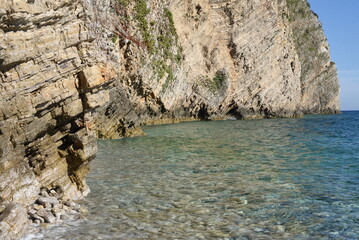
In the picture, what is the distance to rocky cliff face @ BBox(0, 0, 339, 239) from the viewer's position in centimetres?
677

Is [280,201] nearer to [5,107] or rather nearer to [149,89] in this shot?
[5,107]

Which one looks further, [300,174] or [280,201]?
[300,174]

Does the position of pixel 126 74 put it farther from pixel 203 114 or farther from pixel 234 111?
pixel 234 111

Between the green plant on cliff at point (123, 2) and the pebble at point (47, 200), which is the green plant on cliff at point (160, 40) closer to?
the green plant on cliff at point (123, 2)

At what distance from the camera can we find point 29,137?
7.23 m

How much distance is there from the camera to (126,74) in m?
30.8

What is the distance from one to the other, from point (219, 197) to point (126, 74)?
75.9ft

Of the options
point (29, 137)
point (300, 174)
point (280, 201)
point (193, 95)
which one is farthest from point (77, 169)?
point (193, 95)

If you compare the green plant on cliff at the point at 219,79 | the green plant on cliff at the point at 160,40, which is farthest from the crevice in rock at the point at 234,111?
the green plant on cliff at the point at 160,40

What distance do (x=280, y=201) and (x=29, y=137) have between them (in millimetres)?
6134

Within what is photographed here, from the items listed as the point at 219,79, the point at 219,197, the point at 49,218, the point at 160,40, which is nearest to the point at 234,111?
the point at 219,79

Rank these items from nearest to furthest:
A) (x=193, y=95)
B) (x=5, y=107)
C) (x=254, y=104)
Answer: (x=5, y=107), (x=193, y=95), (x=254, y=104)

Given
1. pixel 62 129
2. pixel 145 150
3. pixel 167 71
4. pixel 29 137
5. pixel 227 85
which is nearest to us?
pixel 29 137

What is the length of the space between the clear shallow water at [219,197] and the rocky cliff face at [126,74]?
140 cm
